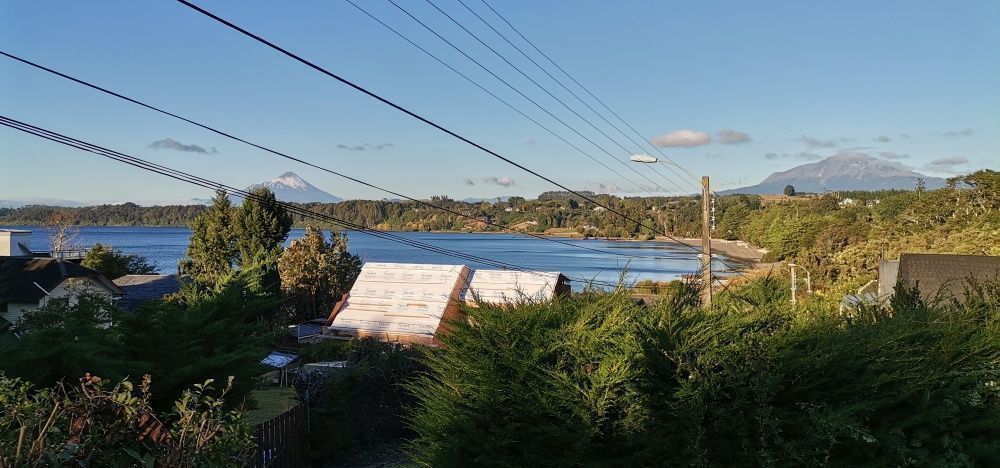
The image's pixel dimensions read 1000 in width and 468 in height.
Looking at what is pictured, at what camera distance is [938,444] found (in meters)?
6.79

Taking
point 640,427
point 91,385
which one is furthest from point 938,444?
point 91,385

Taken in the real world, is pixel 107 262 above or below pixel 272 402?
above

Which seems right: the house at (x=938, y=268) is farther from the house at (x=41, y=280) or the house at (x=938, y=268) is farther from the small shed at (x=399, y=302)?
the house at (x=41, y=280)

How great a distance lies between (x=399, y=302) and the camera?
2612 cm

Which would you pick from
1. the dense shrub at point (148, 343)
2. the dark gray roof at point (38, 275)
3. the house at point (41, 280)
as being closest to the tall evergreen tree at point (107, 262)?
the dark gray roof at point (38, 275)

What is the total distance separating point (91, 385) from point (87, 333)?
18.1 ft

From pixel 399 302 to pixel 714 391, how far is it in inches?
799

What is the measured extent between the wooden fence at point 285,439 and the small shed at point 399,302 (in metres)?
10.9

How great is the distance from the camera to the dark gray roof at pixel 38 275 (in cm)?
2975

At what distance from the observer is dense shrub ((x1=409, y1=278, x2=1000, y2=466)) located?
654cm

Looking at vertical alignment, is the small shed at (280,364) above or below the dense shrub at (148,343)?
below

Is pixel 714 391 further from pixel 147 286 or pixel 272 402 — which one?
pixel 147 286

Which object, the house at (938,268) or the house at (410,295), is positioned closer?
the house at (938,268)

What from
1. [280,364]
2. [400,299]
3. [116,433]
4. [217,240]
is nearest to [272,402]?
[280,364]
